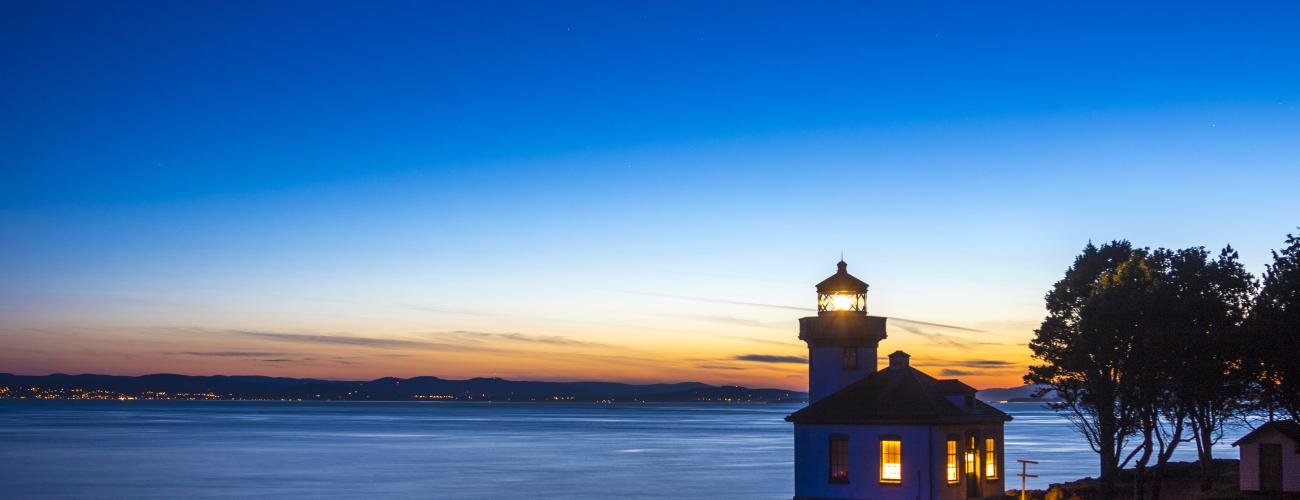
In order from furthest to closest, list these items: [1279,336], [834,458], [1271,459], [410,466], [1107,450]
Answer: [410,466] < [1107,450] < [1271,459] < [834,458] < [1279,336]

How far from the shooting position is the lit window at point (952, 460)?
118 ft

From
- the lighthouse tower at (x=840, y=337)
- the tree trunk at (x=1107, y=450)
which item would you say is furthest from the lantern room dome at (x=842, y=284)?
the tree trunk at (x=1107, y=450)

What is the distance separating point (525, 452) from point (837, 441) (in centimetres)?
7295

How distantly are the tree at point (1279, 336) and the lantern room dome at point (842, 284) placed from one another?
12.2m

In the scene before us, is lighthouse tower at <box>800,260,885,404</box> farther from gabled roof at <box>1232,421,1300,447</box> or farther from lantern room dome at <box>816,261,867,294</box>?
gabled roof at <box>1232,421,1300,447</box>

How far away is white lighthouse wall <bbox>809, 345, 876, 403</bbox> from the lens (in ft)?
130

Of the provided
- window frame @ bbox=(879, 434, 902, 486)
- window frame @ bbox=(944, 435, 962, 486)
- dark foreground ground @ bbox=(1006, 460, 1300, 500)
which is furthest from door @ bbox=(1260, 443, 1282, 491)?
window frame @ bbox=(879, 434, 902, 486)

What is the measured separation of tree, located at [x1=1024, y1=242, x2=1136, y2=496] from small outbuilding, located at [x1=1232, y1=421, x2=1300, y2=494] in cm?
362

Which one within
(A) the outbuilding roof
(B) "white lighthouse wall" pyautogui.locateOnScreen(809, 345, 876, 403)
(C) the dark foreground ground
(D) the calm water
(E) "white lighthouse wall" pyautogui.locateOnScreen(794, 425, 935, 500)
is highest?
(B) "white lighthouse wall" pyautogui.locateOnScreen(809, 345, 876, 403)

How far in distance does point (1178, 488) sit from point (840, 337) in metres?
15.5

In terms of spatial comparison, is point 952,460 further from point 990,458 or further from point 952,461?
point 990,458

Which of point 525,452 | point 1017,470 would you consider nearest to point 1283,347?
point 1017,470

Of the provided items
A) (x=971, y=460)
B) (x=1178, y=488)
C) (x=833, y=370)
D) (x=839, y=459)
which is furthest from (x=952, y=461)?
(x=1178, y=488)

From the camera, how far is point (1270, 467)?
3734 cm
